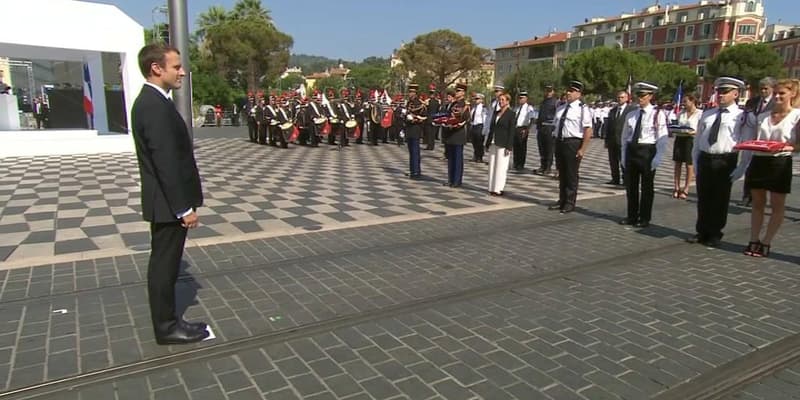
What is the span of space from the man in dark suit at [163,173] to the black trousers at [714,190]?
5.92 metres

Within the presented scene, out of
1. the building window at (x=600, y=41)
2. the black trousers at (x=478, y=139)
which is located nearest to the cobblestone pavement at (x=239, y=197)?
the black trousers at (x=478, y=139)


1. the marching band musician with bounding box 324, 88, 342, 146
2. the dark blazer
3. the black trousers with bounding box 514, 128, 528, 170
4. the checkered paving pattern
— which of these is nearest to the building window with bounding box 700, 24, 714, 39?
the checkered paving pattern

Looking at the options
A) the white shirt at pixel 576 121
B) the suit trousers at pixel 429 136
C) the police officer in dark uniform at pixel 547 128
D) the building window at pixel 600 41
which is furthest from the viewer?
the building window at pixel 600 41

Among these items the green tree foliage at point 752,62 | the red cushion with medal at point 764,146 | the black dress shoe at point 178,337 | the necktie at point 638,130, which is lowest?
the black dress shoe at point 178,337

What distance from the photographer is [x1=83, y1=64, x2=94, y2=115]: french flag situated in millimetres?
16484

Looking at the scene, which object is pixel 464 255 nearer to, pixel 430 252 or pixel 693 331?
pixel 430 252

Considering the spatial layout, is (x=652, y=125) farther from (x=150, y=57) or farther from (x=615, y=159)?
(x=150, y=57)

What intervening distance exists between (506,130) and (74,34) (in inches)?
486

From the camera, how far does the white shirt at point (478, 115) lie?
14.4m

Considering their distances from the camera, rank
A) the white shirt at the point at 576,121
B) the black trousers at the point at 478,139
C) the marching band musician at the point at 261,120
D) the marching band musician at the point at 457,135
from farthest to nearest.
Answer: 1. the marching band musician at the point at 261,120
2. the black trousers at the point at 478,139
3. the marching band musician at the point at 457,135
4. the white shirt at the point at 576,121

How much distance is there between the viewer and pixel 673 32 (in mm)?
96438

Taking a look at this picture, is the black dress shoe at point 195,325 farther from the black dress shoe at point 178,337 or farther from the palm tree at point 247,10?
the palm tree at point 247,10

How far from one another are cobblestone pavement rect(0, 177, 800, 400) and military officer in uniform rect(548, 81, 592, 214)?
1899 millimetres

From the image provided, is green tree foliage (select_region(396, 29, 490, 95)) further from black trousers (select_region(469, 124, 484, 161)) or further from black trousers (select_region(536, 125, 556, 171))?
black trousers (select_region(536, 125, 556, 171))
